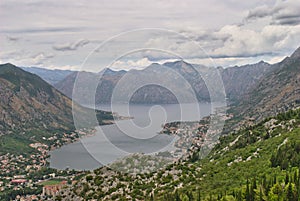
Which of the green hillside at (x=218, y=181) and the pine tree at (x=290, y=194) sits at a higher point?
the green hillside at (x=218, y=181)

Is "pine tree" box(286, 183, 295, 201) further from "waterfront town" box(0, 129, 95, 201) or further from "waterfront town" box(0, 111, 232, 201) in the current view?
"waterfront town" box(0, 129, 95, 201)

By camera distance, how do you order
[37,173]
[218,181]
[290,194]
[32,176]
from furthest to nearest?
[37,173] < [32,176] < [218,181] < [290,194]

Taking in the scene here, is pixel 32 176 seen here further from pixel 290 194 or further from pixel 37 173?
pixel 290 194

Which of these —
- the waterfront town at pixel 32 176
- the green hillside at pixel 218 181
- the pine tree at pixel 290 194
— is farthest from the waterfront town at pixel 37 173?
the pine tree at pixel 290 194

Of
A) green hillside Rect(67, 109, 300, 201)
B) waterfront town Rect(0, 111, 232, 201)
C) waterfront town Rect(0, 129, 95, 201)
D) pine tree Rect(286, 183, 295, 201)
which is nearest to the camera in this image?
pine tree Rect(286, 183, 295, 201)

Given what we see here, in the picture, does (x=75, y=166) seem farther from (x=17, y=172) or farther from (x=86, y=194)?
(x=86, y=194)

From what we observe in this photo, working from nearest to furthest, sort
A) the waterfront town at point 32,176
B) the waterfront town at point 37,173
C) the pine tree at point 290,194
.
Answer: the pine tree at point 290,194, the waterfront town at point 37,173, the waterfront town at point 32,176

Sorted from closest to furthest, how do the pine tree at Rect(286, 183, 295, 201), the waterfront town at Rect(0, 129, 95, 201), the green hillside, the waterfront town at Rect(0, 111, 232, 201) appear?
1. the pine tree at Rect(286, 183, 295, 201)
2. the green hillside
3. the waterfront town at Rect(0, 111, 232, 201)
4. the waterfront town at Rect(0, 129, 95, 201)

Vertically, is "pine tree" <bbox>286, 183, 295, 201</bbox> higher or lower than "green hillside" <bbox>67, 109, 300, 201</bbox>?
lower

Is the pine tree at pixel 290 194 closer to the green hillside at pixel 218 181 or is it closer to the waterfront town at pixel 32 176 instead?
the green hillside at pixel 218 181

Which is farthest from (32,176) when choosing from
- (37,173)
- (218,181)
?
(218,181)

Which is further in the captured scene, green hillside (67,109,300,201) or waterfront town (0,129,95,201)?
waterfront town (0,129,95,201)

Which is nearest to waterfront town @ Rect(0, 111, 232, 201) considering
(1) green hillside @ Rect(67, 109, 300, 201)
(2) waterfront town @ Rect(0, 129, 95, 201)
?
(2) waterfront town @ Rect(0, 129, 95, 201)

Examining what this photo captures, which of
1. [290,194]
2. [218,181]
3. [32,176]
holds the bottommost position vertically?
[32,176]
